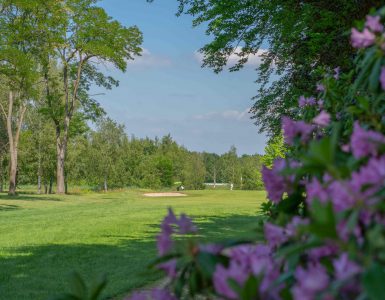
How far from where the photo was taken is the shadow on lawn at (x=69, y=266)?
5.78 meters

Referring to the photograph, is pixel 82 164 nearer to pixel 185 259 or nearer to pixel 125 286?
pixel 125 286

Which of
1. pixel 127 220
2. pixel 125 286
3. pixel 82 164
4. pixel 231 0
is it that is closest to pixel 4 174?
pixel 82 164

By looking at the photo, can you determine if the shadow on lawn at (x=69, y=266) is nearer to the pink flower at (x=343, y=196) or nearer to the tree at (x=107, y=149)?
the pink flower at (x=343, y=196)

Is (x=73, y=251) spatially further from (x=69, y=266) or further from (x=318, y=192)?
(x=318, y=192)

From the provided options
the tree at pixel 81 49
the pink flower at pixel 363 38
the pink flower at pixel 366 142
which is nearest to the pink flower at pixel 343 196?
the pink flower at pixel 366 142

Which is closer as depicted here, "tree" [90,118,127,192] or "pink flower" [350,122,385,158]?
"pink flower" [350,122,385,158]

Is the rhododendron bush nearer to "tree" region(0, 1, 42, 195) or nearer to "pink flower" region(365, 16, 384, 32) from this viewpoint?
"pink flower" region(365, 16, 384, 32)

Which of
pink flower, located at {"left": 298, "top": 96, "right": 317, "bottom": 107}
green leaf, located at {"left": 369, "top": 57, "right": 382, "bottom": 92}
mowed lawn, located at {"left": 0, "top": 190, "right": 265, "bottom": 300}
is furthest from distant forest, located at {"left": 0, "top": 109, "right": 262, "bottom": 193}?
green leaf, located at {"left": 369, "top": 57, "right": 382, "bottom": 92}

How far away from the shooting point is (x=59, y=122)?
3183cm

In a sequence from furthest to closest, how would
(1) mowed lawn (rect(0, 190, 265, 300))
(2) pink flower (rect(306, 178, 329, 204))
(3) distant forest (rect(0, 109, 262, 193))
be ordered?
(3) distant forest (rect(0, 109, 262, 193)), (1) mowed lawn (rect(0, 190, 265, 300)), (2) pink flower (rect(306, 178, 329, 204))

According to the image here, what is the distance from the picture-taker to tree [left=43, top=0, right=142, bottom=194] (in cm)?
2886

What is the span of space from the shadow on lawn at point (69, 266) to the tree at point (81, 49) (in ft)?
67.6

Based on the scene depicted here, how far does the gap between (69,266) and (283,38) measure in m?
6.16

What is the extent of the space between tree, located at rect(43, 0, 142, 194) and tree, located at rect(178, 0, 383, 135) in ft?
56.7
